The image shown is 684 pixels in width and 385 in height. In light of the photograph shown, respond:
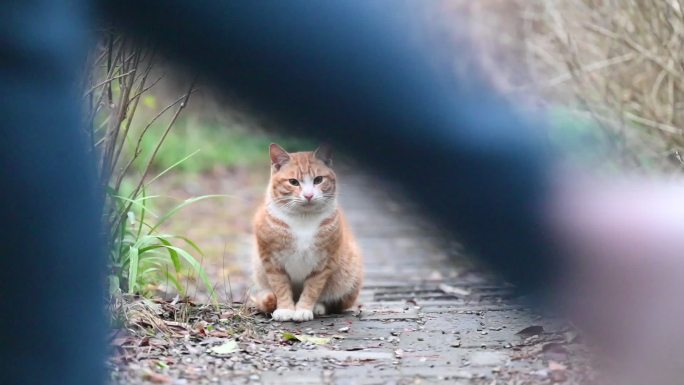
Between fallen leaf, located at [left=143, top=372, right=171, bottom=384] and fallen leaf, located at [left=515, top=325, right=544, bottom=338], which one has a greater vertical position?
fallen leaf, located at [left=515, top=325, right=544, bottom=338]

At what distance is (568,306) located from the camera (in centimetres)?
102

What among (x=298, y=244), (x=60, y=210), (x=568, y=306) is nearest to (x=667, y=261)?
(x=568, y=306)

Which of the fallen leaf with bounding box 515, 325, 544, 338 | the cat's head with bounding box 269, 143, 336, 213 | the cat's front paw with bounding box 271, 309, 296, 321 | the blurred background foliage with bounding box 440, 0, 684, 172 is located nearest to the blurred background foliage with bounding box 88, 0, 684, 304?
the blurred background foliage with bounding box 440, 0, 684, 172

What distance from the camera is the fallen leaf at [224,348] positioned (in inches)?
90.1

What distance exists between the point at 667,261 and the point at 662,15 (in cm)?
333

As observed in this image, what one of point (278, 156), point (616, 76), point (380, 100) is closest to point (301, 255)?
point (278, 156)

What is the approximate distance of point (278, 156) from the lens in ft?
10.5

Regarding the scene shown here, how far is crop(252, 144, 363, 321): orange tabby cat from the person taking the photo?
3.03 meters

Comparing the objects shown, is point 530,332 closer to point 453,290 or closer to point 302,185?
point 302,185

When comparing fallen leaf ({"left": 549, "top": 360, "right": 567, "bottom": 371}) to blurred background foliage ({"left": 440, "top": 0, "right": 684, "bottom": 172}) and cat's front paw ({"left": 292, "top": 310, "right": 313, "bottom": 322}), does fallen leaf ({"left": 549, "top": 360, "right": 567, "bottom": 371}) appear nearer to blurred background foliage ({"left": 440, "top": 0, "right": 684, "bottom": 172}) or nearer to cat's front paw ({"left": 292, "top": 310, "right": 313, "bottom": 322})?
cat's front paw ({"left": 292, "top": 310, "right": 313, "bottom": 322})

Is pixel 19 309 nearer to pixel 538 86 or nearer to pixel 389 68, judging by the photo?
pixel 389 68

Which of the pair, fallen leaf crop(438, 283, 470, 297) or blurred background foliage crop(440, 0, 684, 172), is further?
Answer: blurred background foliage crop(440, 0, 684, 172)

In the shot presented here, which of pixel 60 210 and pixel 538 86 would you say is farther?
pixel 538 86

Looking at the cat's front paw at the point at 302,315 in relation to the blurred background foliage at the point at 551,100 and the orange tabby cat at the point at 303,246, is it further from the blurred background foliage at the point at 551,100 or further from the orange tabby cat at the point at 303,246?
the blurred background foliage at the point at 551,100
